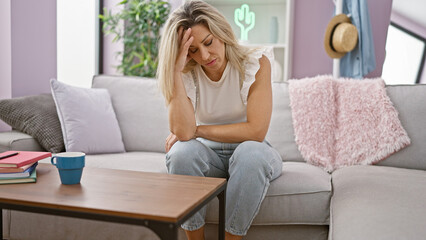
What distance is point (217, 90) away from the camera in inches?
64.8

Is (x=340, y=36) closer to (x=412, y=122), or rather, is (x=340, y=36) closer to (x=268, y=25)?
(x=268, y=25)

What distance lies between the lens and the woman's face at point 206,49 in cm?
149

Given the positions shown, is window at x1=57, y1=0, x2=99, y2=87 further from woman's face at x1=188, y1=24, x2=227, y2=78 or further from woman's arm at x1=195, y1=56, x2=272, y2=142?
woman's arm at x1=195, y1=56, x2=272, y2=142

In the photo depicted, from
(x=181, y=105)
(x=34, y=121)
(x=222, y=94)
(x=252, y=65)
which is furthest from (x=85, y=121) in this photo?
(x=252, y=65)

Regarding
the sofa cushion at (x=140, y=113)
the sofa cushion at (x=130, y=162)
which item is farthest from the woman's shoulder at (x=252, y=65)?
the sofa cushion at (x=140, y=113)

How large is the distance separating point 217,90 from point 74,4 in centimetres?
229

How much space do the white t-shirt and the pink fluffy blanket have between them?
0.43 m

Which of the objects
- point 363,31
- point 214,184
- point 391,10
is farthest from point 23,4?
point 391,10

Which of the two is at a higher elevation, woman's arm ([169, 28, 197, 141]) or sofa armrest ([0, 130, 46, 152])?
woman's arm ([169, 28, 197, 141])

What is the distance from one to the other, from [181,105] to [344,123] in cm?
86

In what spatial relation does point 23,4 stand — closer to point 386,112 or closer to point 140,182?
point 140,182

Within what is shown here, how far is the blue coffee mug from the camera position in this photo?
1033 millimetres

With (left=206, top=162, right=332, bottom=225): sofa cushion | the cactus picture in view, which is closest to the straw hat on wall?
the cactus picture

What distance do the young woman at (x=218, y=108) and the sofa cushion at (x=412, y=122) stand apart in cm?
70
